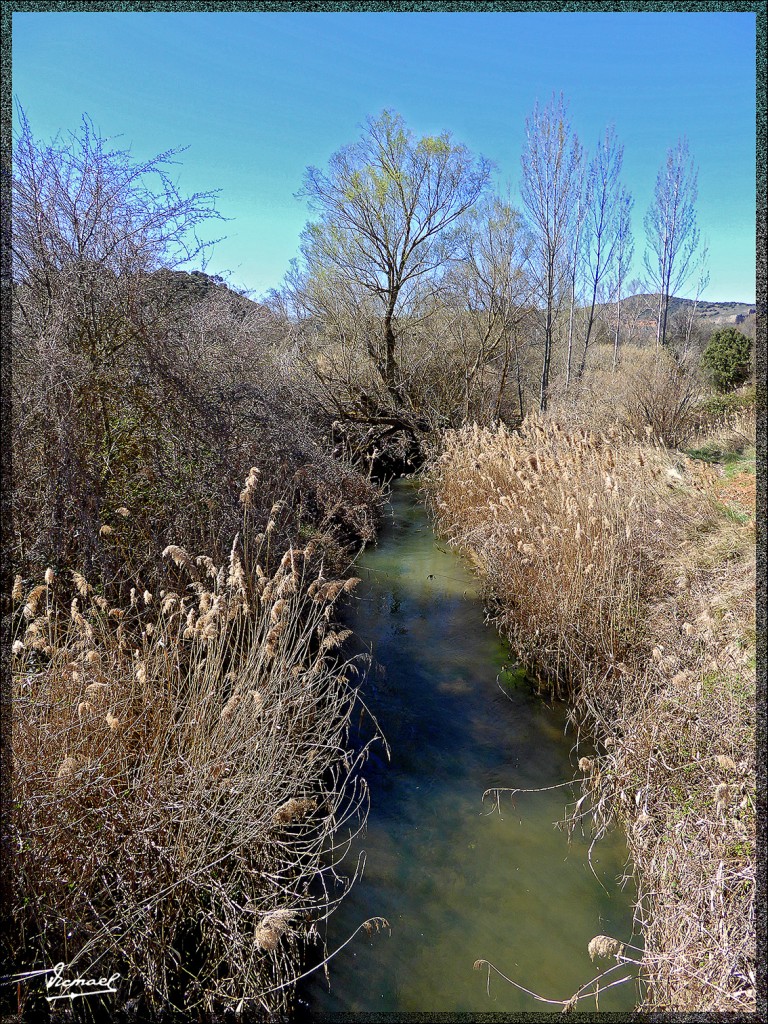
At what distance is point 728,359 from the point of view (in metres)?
20.0

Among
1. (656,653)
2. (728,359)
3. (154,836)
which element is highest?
(728,359)

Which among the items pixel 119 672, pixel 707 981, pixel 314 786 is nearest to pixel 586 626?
pixel 314 786

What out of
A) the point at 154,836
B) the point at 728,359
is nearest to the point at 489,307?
the point at 728,359

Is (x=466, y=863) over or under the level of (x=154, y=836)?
under

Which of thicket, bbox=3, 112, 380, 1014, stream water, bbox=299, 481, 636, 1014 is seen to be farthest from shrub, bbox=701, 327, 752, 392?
stream water, bbox=299, 481, 636, 1014

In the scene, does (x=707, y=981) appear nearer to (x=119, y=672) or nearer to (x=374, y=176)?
(x=119, y=672)

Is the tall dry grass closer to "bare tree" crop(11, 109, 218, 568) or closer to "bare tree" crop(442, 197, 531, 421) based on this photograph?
"bare tree" crop(11, 109, 218, 568)

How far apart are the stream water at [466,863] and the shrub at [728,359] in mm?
18381

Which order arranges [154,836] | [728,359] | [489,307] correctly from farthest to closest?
[728,359], [489,307], [154,836]

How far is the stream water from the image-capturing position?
8.94 ft
